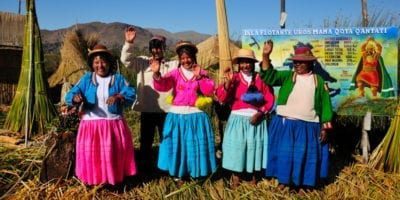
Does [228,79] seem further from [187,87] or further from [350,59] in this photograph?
[350,59]

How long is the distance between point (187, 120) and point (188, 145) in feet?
0.81

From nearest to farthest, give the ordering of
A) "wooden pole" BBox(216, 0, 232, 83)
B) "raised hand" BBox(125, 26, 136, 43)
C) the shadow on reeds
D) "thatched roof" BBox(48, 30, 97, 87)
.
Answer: "raised hand" BBox(125, 26, 136, 43), "wooden pole" BBox(216, 0, 232, 83), the shadow on reeds, "thatched roof" BBox(48, 30, 97, 87)

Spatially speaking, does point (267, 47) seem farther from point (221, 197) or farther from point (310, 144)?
point (221, 197)

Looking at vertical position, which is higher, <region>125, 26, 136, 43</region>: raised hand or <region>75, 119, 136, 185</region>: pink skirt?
<region>125, 26, 136, 43</region>: raised hand

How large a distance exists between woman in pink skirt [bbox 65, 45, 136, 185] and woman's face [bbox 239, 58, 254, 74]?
3.66 ft

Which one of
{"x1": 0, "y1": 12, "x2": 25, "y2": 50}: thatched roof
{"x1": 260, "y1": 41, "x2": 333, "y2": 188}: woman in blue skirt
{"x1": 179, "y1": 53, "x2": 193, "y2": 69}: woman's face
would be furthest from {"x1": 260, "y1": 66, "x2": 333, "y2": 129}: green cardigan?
{"x1": 0, "y1": 12, "x2": 25, "y2": 50}: thatched roof

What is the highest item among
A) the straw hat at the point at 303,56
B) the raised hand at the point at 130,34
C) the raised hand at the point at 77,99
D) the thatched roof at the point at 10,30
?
the thatched roof at the point at 10,30

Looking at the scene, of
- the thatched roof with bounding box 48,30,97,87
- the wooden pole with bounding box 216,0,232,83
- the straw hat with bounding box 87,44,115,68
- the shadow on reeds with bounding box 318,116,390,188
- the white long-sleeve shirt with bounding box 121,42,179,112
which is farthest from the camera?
the thatched roof with bounding box 48,30,97,87

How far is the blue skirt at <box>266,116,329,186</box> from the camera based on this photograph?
466cm

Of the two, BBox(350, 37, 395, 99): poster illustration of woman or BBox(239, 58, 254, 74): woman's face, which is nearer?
BBox(239, 58, 254, 74): woman's face

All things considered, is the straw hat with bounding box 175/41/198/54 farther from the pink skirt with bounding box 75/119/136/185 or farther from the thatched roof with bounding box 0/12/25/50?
the thatched roof with bounding box 0/12/25/50

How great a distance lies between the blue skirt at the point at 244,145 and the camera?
Answer: 15.5 ft

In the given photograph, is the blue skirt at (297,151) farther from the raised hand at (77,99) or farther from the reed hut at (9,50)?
the reed hut at (9,50)

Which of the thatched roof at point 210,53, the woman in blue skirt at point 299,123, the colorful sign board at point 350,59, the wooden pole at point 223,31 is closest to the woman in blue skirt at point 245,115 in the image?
the woman in blue skirt at point 299,123
